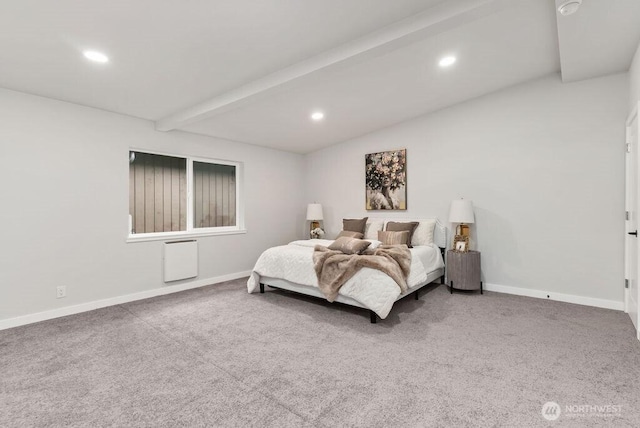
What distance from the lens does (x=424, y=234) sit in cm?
451

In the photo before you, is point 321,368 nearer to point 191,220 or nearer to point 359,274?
point 359,274

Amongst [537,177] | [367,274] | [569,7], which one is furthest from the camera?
[537,177]

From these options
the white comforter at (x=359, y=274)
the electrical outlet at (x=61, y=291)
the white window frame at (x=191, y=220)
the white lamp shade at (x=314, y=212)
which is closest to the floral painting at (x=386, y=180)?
the white lamp shade at (x=314, y=212)

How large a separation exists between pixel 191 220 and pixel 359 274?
2870 millimetres

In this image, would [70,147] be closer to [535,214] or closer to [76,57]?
[76,57]

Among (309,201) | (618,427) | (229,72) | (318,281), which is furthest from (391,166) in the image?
(618,427)

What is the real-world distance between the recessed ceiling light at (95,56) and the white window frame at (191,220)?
153cm

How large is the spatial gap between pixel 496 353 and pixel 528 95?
3.28 m

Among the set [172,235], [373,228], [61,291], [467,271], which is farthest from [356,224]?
[61,291]

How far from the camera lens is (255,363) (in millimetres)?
2295

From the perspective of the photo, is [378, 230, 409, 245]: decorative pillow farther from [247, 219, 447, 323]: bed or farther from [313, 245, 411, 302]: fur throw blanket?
[313, 245, 411, 302]: fur throw blanket

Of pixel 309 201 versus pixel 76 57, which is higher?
pixel 76 57

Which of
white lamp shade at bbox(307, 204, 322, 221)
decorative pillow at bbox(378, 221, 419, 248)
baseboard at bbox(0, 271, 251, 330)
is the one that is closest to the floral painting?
decorative pillow at bbox(378, 221, 419, 248)

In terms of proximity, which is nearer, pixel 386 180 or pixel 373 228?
pixel 373 228
